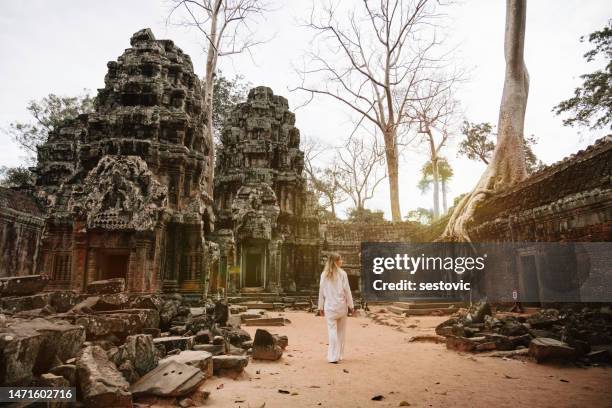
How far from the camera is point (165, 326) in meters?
6.79

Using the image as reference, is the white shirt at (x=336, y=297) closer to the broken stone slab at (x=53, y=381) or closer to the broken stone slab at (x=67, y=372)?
the broken stone slab at (x=67, y=372)


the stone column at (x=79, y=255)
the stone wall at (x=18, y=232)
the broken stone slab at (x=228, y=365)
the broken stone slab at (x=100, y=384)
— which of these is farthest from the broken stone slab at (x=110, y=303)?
the stone wall at (x=18, y=232)

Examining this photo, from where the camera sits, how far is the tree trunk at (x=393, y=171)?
2075cm

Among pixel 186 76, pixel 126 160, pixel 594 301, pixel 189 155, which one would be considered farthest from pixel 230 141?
pixel 594 301

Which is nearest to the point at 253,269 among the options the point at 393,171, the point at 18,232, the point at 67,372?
the point at 393,171

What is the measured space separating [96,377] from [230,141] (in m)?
17.4

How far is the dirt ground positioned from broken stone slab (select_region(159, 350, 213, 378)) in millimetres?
153

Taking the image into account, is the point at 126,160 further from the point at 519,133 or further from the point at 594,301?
the point at 519,133

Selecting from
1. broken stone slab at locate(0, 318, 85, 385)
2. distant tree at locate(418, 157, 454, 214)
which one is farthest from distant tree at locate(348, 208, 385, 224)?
broken stone slab at locate(0, 318, 85, 385)

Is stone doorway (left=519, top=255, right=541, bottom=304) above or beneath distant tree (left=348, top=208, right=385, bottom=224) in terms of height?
beneath

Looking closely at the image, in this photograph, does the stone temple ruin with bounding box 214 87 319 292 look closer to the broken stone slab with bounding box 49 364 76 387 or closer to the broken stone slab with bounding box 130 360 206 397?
the broken stone slab with bounding box 130 360 206 397

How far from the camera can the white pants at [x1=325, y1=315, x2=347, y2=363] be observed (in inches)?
213

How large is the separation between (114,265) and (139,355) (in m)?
8.11

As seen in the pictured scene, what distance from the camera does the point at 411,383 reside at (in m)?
4.26
